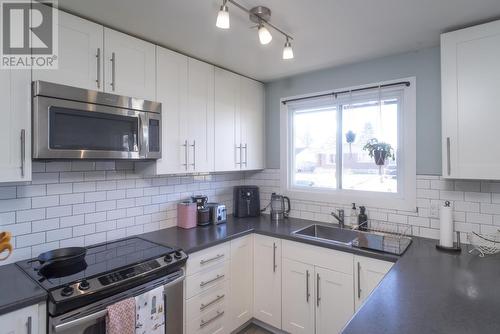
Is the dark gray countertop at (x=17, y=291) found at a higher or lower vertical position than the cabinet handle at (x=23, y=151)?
lower

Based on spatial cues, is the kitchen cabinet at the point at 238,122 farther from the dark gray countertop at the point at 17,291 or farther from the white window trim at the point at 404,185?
the dark gray countertop at the point at 17,291

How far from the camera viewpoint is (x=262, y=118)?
3.08 metres

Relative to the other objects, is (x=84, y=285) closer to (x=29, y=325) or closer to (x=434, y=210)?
(x=29, y=325)

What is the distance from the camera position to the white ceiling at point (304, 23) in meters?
1.53

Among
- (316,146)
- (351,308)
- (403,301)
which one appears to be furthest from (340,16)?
(351,308)

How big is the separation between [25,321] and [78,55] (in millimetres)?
1420

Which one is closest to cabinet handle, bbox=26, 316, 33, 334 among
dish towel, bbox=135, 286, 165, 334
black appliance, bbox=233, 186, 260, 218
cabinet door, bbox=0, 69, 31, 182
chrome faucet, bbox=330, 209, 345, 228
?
dish towel, bbox=135, 286, 165, 334

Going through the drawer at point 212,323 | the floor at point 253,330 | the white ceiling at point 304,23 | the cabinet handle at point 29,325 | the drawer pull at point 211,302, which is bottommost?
the floor at point 253,330

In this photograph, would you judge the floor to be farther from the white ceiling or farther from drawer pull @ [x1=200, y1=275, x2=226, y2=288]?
the white ceiling

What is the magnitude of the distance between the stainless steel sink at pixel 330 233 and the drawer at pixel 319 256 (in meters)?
0.13

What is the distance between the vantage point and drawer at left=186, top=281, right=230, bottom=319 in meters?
1.91

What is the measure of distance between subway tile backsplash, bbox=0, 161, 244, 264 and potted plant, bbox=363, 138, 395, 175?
1742 millimetres

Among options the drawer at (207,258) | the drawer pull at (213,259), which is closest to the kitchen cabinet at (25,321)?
the drawer at (207,258)

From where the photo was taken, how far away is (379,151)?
2268 mm
